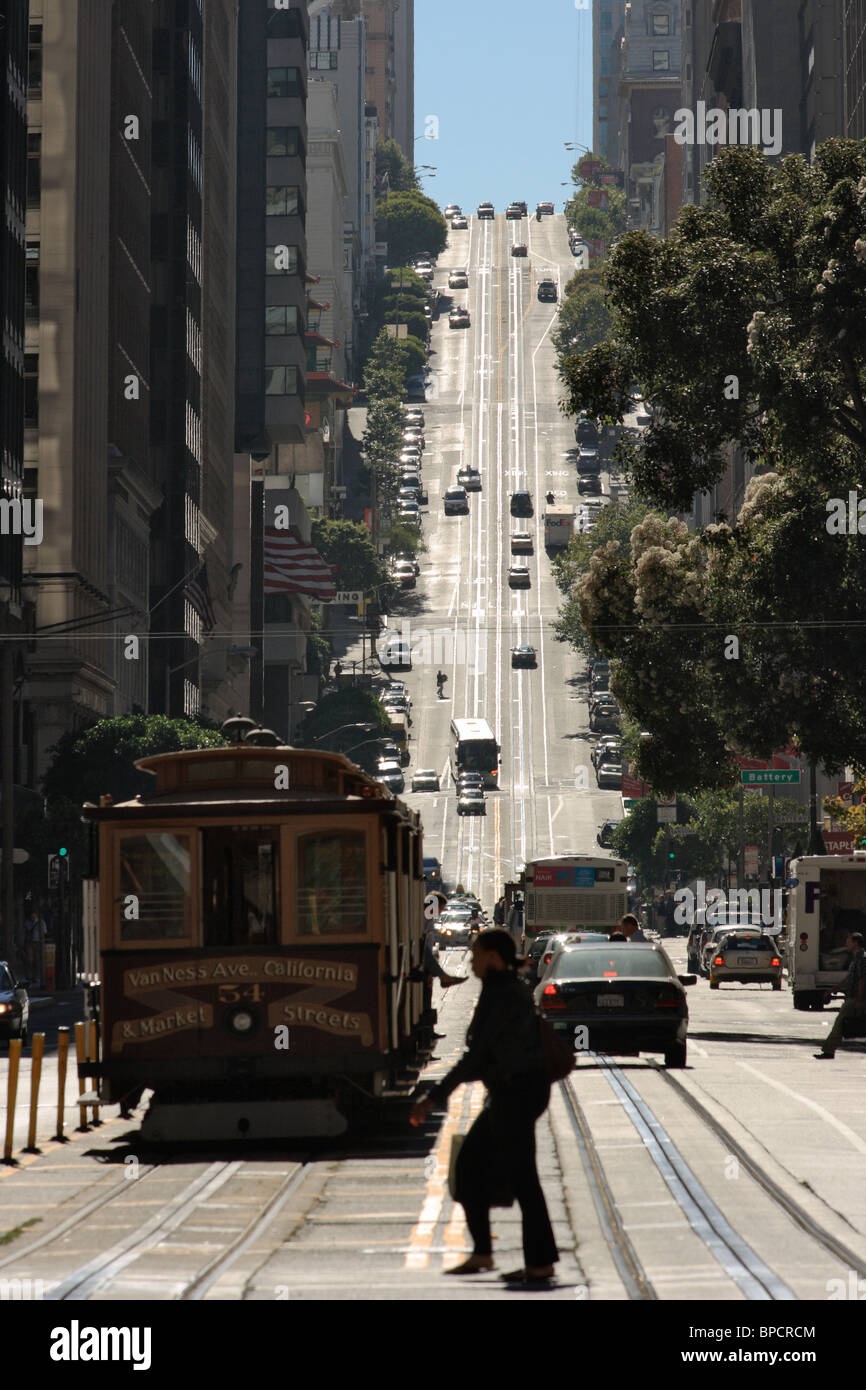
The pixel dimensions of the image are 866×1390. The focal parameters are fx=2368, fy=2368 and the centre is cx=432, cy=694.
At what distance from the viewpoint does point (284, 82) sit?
15475 cm

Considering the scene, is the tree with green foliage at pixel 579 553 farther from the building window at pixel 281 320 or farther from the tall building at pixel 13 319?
the tall building at pixel 13 319

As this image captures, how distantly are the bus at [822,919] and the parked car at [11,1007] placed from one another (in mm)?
14278

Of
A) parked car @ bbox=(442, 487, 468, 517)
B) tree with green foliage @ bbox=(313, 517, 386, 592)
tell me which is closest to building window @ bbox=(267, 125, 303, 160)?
tree with green foliage @ bbox=(313, 517, 386, 592)

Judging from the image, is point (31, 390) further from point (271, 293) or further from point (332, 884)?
point (271, 293)

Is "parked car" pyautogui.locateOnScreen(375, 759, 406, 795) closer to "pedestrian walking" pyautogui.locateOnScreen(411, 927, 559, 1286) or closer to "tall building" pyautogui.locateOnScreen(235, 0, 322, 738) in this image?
"tall building" pyautogui.locateOnScreen(235, 0, 322, 738)

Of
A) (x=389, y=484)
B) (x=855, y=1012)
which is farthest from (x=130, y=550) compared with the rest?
(x=389, y=484)

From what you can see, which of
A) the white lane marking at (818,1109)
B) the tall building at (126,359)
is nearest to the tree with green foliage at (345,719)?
the tall building at (126,359)

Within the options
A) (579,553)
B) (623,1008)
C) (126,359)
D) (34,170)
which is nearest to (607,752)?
(579,553)

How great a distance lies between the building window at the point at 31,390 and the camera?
77500 millimetres

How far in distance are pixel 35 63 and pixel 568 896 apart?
38699 mm

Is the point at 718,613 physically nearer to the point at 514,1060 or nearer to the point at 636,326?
the point at 636,326

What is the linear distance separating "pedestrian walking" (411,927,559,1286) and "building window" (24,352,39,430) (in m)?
67.3

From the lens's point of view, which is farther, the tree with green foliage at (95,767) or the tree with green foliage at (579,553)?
the tree with green foliage at (579,553)

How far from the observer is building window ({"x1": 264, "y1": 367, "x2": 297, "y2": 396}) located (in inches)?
5950
